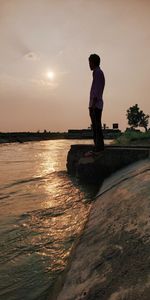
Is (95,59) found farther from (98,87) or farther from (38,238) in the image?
(38,238)

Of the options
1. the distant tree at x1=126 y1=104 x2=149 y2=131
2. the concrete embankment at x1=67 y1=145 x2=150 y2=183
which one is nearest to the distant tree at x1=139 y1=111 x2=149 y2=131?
the distant tree at x1=126 y1=104 x2=149 y2=131

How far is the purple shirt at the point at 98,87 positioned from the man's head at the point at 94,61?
87 millimetres

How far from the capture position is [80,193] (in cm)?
673

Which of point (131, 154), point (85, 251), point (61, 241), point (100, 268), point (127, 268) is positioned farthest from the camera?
point (131, 154)

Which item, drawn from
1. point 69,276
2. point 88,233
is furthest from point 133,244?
point 88,233

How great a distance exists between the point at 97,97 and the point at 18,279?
4.74 metres

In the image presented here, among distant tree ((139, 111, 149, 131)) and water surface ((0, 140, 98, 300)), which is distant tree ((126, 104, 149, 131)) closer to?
distant tree ((139, 111, 149, 131))

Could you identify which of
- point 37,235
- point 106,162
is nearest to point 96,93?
point 106,162

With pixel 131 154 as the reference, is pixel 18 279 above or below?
below

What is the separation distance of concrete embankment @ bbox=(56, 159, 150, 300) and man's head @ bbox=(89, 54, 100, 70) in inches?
170

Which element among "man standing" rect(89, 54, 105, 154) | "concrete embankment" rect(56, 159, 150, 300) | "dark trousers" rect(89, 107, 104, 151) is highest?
"man standing" rect(89, 54, 105, 154)

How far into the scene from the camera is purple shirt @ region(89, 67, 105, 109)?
21.7ft

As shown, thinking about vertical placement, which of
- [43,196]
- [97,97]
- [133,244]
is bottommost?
[43,196]

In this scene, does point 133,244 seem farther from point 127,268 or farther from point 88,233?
point 88,233
